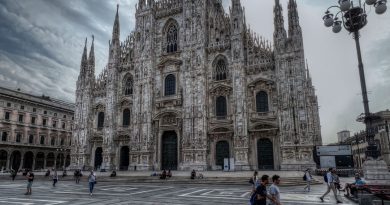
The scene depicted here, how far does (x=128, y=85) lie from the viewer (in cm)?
3794

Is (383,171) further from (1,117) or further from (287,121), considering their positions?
(1,117)

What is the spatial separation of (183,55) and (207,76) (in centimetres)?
399

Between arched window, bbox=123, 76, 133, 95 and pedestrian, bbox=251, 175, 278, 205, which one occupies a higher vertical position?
arched window, bbox=123, 76, 133, 95

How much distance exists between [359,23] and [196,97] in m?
20.0

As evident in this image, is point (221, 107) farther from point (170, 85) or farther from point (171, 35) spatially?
point (171, 35)

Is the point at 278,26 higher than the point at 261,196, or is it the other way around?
the point at 278,26

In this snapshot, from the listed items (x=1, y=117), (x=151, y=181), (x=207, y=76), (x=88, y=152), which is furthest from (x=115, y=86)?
(x=1, y=117)

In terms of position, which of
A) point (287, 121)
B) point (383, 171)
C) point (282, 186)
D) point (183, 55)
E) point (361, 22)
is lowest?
point (282, 186)

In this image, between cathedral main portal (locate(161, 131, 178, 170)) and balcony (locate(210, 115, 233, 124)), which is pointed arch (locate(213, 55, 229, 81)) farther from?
cathedral main portal (locate(161, 131, 178, 170))

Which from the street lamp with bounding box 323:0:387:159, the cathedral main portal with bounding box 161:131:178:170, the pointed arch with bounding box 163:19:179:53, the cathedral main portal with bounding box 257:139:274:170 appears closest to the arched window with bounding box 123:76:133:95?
the pointed arch with bounding box 163:19:179:53

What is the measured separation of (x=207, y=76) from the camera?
3266 cm

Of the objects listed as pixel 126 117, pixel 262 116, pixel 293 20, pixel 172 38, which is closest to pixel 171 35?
pixel 172 38

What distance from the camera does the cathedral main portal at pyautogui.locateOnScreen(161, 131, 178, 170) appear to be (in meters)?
32.8

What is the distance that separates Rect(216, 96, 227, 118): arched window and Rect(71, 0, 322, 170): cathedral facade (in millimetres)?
111
